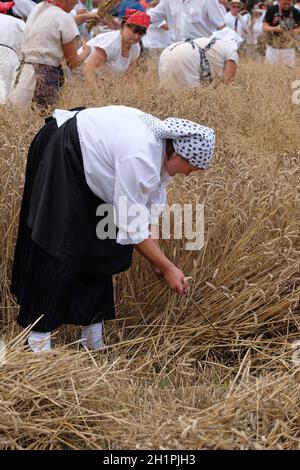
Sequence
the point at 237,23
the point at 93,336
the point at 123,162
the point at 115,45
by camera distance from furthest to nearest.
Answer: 1. the point at 237,23
2. the point at 115,45
3. the point at 93,336
4. the point at 123,162

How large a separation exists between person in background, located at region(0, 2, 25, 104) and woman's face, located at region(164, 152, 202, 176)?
2.66m

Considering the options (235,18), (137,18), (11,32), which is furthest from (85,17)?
(235,18)

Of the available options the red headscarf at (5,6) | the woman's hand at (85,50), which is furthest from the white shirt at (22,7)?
the woman's hand at (85,50)

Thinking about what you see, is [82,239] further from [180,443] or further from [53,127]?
[180,443]

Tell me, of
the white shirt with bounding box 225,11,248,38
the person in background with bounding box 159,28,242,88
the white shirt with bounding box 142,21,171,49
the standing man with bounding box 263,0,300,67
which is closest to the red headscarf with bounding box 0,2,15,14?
the person in background with bounding box 159,28,242,88

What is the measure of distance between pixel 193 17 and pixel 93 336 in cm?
505

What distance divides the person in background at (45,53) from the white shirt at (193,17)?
256 cm

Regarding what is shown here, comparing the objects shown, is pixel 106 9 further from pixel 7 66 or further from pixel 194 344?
pixel 194 344

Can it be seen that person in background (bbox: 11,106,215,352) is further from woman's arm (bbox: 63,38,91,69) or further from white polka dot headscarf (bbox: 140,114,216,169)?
woman's arm (bbox: 63,38,91,69)

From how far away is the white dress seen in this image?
5.40 m

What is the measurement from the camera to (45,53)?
520cm

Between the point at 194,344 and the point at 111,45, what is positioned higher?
the point at 111,45

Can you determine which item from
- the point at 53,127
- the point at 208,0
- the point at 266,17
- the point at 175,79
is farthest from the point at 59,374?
the point at 266,17

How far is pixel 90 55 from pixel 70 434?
4.16 m
